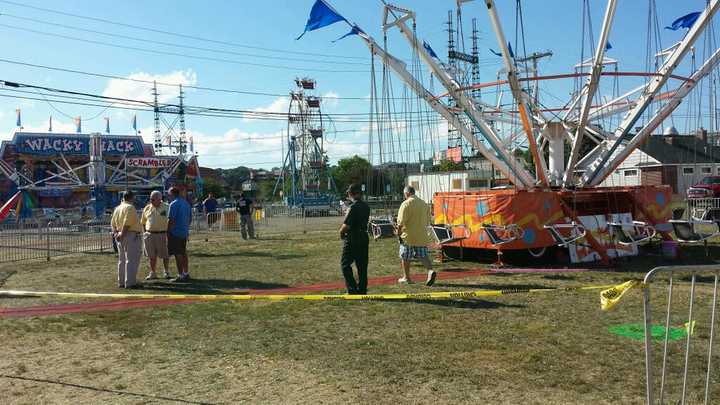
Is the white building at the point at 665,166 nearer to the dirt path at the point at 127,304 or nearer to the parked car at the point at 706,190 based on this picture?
the parked car at the point at 706,190

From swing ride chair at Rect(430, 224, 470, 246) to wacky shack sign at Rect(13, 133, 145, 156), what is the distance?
Result: 148 ft

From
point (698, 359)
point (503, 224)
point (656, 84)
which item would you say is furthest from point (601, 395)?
point (656, 84)

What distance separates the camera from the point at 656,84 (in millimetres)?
15062

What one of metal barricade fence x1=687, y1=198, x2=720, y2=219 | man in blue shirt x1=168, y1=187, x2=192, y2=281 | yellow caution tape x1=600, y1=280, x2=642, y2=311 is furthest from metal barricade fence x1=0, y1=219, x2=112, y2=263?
metal barricade fence x1=687, y1=198, x2=720, y2=219

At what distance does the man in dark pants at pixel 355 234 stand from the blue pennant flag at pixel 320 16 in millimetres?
7945

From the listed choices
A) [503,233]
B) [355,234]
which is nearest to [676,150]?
[503,233]

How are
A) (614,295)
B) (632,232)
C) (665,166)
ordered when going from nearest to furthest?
(614,295) → (632,232) → (665,166)

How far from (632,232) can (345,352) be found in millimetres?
9496

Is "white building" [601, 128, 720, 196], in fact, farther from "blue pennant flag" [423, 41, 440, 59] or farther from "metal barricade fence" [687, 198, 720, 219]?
"blue pennant flag" [423, 41, 440, 59]

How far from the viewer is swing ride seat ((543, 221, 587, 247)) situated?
39.0 ft

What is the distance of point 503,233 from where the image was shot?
40.3 ft

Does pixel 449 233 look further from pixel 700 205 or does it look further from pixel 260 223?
pixel 700 205

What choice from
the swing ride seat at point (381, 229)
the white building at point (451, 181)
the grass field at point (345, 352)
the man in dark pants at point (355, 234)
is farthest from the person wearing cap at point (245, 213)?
the white building at point (451, 181)

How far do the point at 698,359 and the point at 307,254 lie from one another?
1140 centimetres
